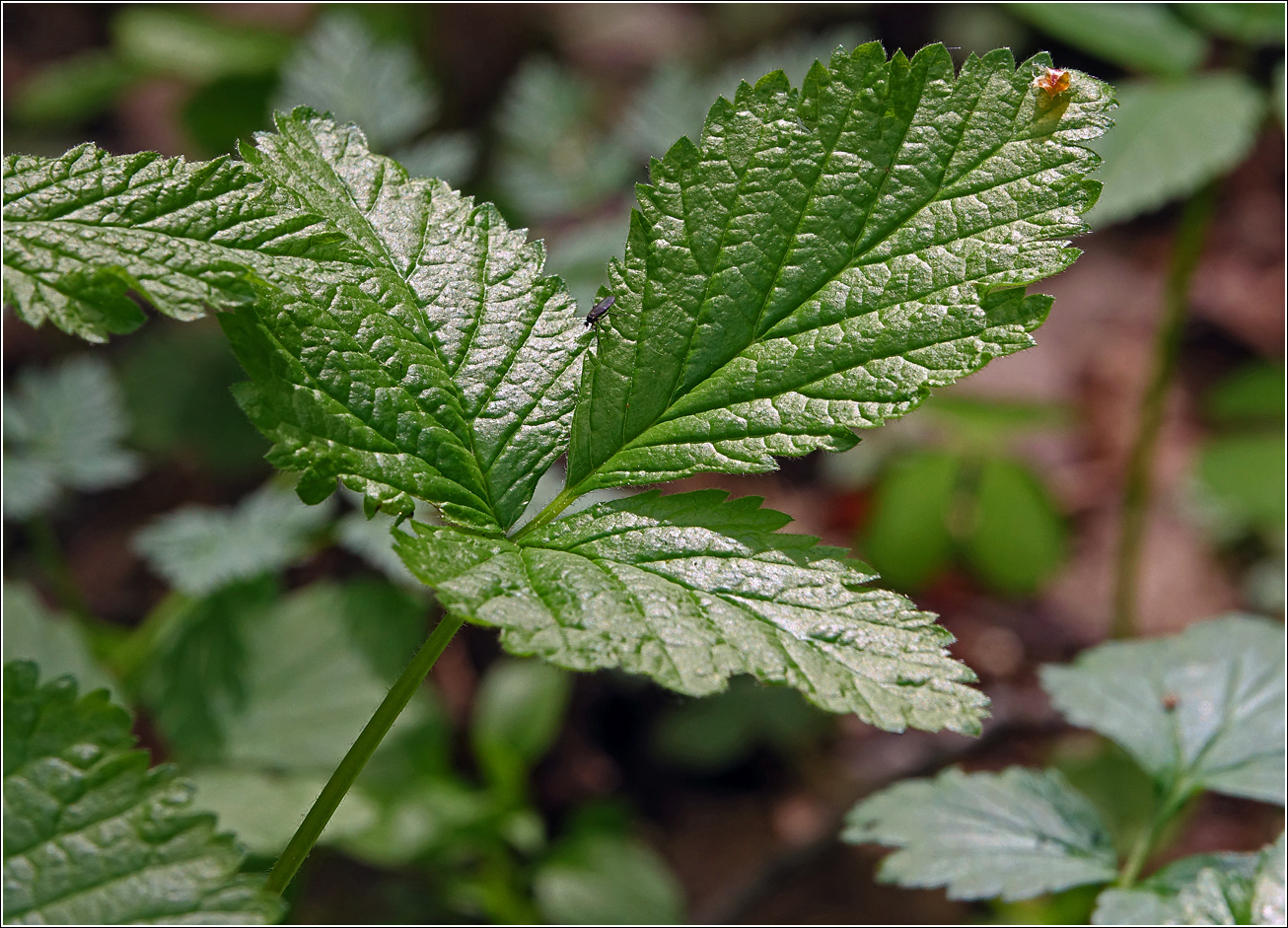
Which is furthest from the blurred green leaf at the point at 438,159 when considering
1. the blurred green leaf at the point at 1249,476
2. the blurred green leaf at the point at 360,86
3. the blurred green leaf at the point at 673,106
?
the blurred green leaf at the point at 1249,476

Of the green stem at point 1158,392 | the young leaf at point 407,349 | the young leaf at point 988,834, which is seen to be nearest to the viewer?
the young leaf at point 407,349

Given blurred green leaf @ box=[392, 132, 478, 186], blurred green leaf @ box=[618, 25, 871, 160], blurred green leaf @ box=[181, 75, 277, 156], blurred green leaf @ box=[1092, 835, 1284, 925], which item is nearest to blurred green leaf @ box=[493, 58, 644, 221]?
blurred green leaf @ box=[618, 25, 871, 160]

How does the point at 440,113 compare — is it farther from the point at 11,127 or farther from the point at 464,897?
the point at 464,897

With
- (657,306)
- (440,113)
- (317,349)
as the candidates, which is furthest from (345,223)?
(440,113)

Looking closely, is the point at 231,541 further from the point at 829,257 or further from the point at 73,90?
the point at 73,90

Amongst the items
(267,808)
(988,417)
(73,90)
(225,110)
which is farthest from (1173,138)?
(73,90)

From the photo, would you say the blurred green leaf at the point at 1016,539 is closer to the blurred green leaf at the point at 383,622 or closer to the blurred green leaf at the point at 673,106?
the blurred green leaf at the point at 673,106

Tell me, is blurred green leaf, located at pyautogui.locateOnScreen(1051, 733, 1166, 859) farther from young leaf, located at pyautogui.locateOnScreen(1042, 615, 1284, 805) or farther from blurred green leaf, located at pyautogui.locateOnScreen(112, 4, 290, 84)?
blurred green leaf, located at pyautogui.locateOnScreen(112, 4, 290, 84)
